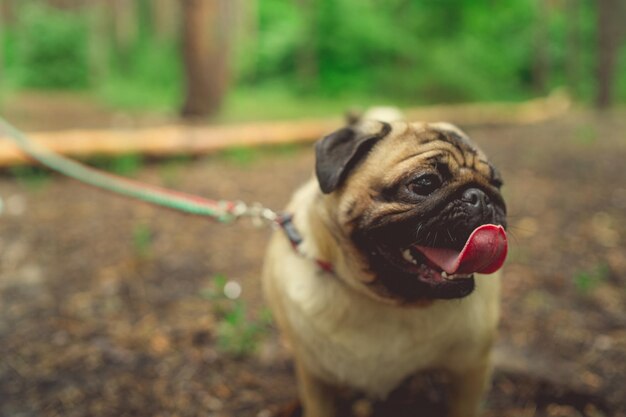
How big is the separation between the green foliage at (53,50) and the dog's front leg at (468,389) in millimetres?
15812

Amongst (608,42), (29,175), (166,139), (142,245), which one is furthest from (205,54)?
(608,42)

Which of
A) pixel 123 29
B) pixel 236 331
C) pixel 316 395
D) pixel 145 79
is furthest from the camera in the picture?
pixel 123 29

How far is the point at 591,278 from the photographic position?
11.4 ft

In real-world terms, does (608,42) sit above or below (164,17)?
above

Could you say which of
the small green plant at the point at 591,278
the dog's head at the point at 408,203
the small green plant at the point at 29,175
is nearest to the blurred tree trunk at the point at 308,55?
the small green plant at the point at 29,175

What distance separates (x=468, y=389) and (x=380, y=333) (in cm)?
51

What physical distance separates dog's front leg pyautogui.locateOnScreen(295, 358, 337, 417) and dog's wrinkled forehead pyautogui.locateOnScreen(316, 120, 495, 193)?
0.91 m

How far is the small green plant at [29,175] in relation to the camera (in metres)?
6.04

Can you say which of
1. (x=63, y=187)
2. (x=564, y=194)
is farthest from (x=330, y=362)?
(x=63, y=187)

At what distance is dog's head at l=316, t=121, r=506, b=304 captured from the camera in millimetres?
1787

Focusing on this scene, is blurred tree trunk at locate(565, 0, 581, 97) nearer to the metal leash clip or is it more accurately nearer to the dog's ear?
the metal leash clip

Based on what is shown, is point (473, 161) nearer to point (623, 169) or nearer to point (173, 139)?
point (623, 169)

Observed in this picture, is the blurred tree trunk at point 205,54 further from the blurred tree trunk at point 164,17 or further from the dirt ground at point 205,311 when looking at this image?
the blurred tree trunk at point 164,17

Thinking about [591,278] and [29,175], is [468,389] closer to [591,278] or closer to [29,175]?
[591,278]
